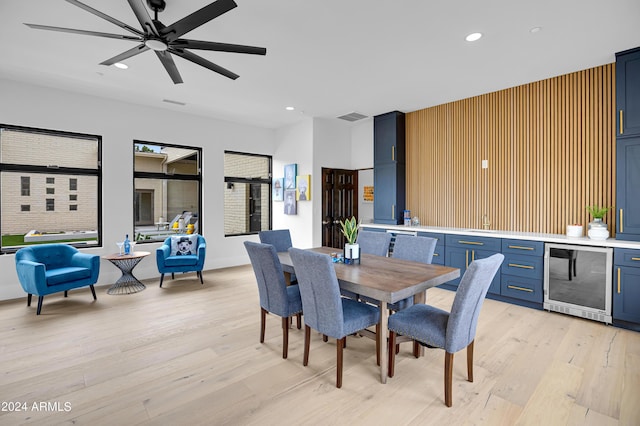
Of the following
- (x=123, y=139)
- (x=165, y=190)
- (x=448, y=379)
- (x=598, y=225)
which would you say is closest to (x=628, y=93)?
(x=598, y=225)

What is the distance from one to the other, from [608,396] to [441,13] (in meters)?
3.24

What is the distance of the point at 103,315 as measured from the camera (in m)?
3.79

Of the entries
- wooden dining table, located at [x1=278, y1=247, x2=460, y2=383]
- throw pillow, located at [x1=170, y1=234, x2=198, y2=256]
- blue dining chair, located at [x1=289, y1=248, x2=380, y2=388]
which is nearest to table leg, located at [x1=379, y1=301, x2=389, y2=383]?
wooden dining table, located at [x1=278, y1=247, x2=460, y2=383]

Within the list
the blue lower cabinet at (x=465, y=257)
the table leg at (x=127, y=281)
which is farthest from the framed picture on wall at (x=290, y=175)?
the blue lower cabinet at (x=465, y=257)

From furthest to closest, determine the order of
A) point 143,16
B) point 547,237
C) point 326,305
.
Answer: point 547,237
point 326,305
point 143,16

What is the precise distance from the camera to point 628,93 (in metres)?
3.46

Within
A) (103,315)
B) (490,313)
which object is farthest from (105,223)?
(490,313)

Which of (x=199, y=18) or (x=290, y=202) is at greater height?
(x=199, y=18)

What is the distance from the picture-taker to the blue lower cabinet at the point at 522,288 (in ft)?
13.0

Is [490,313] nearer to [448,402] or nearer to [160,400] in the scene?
[448,402]

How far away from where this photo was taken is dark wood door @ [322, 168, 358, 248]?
6406 mm

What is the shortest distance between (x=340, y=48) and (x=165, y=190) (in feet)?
13.7

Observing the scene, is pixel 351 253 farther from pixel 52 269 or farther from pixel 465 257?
pixel 52 269

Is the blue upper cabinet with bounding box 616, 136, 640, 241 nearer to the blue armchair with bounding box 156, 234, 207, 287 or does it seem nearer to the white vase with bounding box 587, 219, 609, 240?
the white vase with bounding box 587, 219, 609, 240
